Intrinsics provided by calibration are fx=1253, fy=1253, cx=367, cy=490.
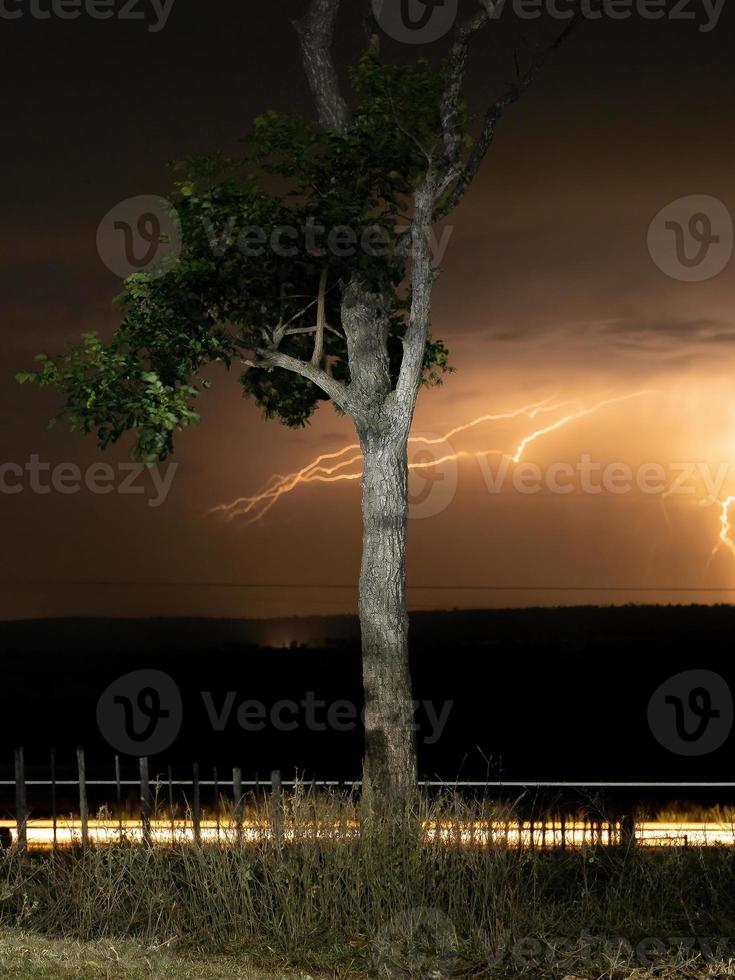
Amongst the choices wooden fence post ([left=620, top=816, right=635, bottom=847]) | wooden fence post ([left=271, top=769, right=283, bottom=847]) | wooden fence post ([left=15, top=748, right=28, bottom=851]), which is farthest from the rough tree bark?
wooden fence post ([left=15, top=748, right=28, bottom=851])

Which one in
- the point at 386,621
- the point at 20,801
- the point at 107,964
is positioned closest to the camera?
the point at 107,964

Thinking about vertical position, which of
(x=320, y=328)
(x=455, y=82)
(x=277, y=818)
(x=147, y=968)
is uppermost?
(x=455, y=82)

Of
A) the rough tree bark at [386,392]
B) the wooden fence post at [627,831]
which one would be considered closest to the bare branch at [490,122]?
the rough tree bark at [386,392]

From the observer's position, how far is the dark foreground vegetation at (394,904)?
10.1 meters

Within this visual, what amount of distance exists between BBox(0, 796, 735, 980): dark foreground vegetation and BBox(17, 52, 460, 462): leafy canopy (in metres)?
Result: 5.32

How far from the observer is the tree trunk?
14914 mm

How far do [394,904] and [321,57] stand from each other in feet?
36.6

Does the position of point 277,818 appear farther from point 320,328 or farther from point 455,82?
Result: point 455,82

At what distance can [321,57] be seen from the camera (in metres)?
16.8

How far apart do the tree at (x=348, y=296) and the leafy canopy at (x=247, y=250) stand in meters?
0.02

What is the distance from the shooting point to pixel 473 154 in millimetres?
16703

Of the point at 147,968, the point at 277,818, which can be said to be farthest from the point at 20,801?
the point at 147,968

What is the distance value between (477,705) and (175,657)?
5221 cm

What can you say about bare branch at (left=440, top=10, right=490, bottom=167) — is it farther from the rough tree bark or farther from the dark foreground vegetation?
the dark foreground vegetation
